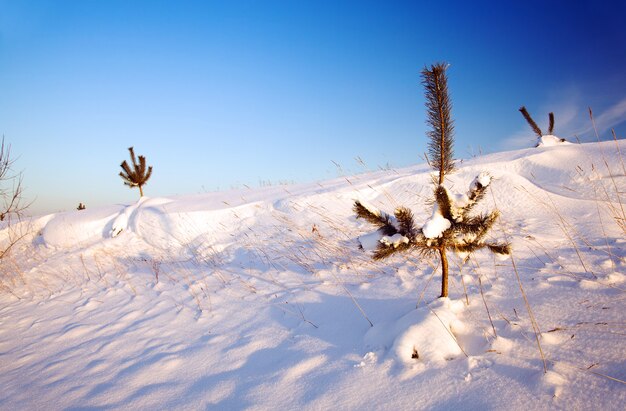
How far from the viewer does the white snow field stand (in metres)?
1.09

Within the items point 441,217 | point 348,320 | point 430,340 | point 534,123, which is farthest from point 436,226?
point 534,123

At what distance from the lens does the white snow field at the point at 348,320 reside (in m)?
1.09

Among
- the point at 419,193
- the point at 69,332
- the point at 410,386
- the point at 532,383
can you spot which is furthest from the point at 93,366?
the point at 419,193

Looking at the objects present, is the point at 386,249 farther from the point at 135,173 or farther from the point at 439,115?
the point at 135,173

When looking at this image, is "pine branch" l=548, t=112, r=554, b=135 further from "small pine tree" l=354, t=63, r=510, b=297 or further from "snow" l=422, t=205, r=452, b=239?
"snow" l=422, t=205, r=452, b=239

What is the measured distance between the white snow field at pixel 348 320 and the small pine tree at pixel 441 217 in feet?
1.20

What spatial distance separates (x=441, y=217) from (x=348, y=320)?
36.1 inches

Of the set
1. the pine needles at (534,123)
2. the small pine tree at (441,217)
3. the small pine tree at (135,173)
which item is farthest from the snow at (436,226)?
the small pine tree at (135,173)

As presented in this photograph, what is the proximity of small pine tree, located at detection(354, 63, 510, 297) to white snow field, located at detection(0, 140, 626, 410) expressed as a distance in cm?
36

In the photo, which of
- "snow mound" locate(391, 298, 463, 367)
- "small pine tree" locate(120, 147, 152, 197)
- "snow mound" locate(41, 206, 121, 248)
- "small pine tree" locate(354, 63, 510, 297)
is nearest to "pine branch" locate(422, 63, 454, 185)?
"small pine tree" locate(354, 63, 510, 297)

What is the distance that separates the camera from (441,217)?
4.15 feet

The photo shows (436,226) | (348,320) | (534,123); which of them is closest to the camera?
(436,226)

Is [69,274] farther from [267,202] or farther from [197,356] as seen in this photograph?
[197,356]

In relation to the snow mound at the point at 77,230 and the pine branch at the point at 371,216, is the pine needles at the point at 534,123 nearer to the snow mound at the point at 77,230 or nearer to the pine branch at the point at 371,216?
the pine branch at the point at 371,216
